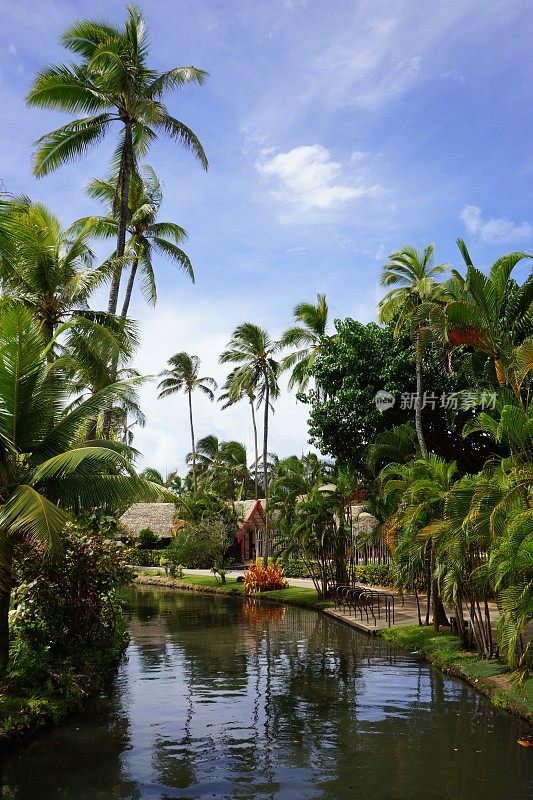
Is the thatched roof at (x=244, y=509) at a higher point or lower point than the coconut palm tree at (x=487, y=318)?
lower

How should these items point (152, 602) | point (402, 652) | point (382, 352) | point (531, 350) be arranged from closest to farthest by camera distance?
point (531, 350) → point (402, 652) → point (382, 352) → point (152, 602)

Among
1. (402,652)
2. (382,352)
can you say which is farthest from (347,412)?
(402,652)

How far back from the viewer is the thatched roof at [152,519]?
153 feet

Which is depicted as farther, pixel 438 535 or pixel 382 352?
pixel 382 352

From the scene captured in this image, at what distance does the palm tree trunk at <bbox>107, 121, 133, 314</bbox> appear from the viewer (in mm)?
17891

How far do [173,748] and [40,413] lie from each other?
531 centimetres

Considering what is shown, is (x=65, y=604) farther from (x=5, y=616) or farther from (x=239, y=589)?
(x=239, y=589)

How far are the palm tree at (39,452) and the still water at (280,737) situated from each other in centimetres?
246

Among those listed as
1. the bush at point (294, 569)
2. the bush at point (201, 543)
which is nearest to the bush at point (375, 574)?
the bush at point (294, 569)

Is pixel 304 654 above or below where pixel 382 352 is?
below

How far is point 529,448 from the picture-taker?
10930 millimetres

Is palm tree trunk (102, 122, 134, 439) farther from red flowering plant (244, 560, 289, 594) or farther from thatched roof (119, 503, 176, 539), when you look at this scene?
thatched roof (119, 503, 176, 539)

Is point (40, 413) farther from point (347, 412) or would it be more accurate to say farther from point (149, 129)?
point (347, 412)

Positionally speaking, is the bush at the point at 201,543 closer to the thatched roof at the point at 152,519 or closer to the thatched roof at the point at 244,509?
the thatched roof at the point at 244,509
